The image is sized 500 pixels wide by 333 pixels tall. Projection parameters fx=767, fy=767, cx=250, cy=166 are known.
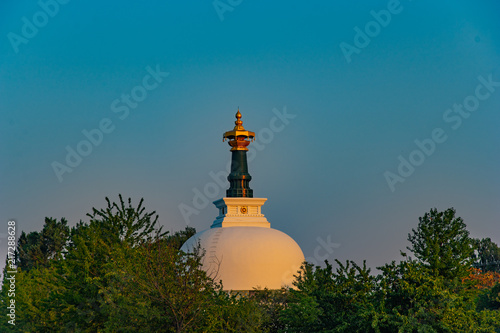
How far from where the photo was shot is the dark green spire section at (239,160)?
62.8 meters

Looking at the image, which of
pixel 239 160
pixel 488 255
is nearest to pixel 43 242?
pixel 239 160

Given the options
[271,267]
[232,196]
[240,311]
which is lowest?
[240,311]

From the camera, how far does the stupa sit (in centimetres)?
5594

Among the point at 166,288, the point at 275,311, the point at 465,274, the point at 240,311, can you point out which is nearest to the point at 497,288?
the point at 275,311

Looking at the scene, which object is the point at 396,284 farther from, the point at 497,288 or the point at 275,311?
the point at 497,288

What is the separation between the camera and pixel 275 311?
122 feet

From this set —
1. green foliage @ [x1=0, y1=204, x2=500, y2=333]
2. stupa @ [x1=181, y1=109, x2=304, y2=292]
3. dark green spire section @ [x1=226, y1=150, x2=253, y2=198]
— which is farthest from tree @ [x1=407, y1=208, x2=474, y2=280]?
dark green spire section @ [x1=226, y1=150, x2=253, y2=198]

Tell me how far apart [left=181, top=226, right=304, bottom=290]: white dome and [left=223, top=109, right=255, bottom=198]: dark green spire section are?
4764mm

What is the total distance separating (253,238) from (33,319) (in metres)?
21.3

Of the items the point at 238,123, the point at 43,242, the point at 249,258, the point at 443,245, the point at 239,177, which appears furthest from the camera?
the point at 43,242

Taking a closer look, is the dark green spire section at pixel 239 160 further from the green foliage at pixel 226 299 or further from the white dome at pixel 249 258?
the green foliage at pixel 226 299

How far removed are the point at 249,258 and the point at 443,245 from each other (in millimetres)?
28623

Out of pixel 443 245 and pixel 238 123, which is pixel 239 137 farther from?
pixel 443 245

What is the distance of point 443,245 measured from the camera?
1148 inches
